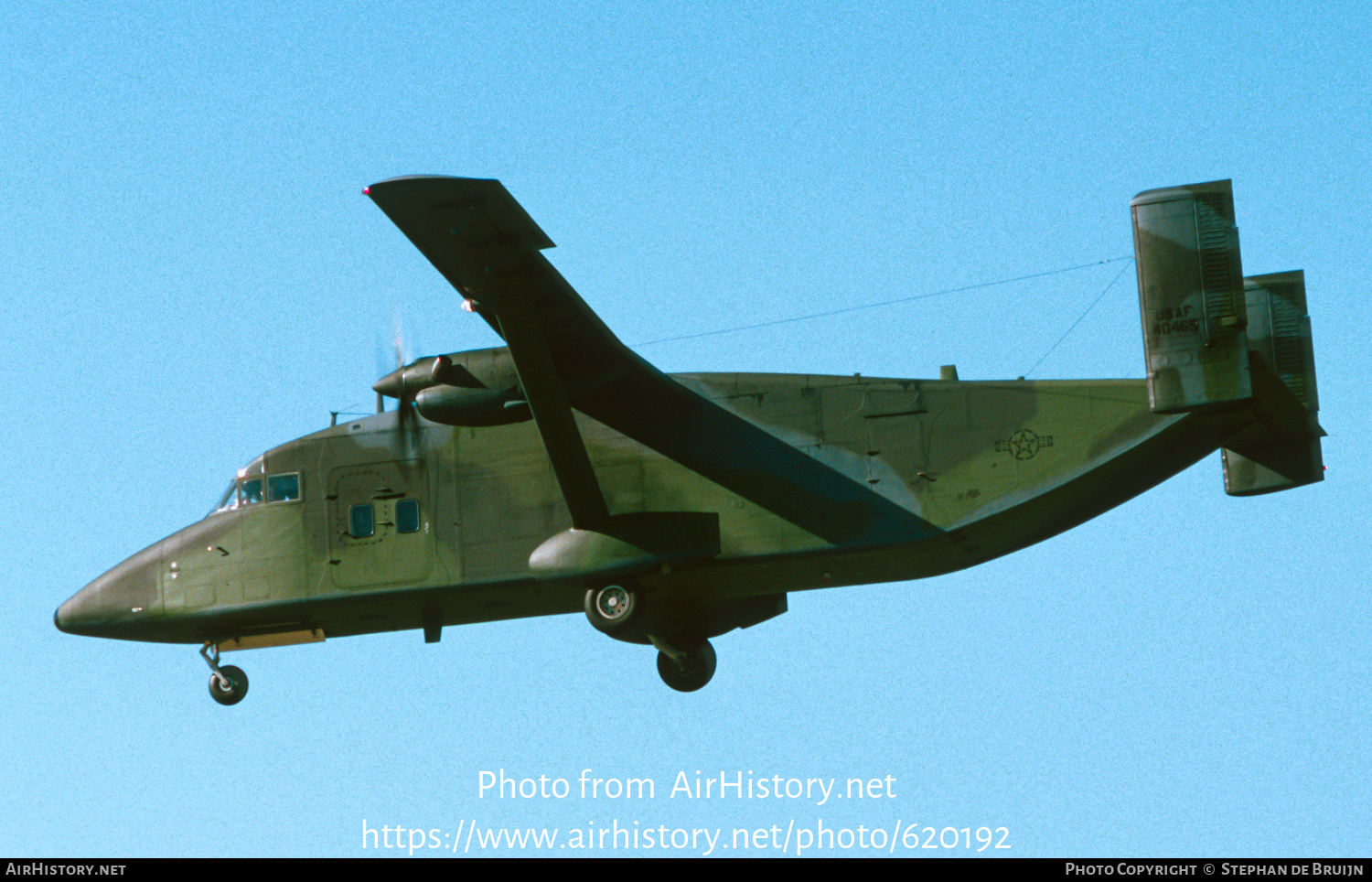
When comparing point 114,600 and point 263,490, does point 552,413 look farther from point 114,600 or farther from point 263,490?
point 114,600

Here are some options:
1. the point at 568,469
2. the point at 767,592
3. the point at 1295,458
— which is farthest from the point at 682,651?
the point at 1295,458

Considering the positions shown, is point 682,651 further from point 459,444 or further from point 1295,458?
point 1295,458

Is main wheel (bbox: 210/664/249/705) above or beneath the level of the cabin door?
beneath

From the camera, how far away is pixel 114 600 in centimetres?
2162

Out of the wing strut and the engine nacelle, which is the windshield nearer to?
the engine nacelle

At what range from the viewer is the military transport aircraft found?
1772 cm

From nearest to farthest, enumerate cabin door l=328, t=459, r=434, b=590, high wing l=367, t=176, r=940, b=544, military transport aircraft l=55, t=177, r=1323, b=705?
high wing l=367, t=176, r=940, b=544, military transport aircraft l=55, t=177, r=1323, b=705, cabin door l=328, t=459, r=434, b=590

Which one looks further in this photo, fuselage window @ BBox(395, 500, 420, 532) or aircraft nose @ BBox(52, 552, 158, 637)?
aircraft nose @ BBox(52, 552, 158, 637)

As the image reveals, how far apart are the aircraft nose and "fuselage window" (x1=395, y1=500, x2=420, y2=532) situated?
3.36m

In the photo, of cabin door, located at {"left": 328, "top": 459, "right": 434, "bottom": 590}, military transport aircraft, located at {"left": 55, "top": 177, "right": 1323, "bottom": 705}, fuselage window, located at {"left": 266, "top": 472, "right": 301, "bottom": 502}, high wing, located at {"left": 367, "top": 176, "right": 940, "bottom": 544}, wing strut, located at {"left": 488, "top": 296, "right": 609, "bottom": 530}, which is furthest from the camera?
fuselage window, located at {"left": 266, "top": 472, "right": 301, "bottom": 502}

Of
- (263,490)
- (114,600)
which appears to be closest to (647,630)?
(263,490)

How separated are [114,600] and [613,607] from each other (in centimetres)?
652

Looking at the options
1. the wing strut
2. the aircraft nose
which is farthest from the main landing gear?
the aircraft nose

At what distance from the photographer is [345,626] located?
21.2 m
